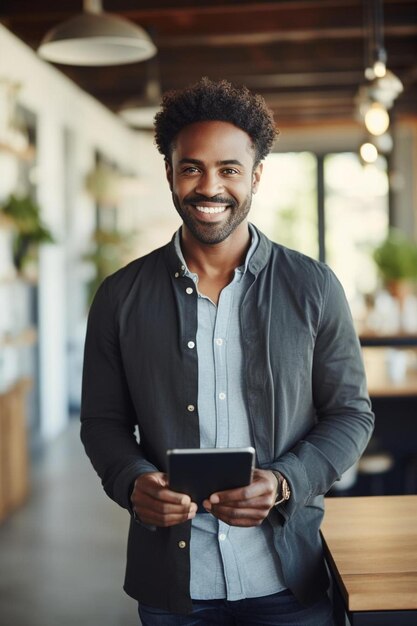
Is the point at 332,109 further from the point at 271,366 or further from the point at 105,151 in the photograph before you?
the point at 271,366

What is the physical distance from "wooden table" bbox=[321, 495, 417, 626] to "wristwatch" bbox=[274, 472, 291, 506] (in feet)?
0.58

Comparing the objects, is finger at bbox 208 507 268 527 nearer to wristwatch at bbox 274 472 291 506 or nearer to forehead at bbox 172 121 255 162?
wristwatch at bbox 274 472 291 506

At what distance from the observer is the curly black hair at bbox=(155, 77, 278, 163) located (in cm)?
168

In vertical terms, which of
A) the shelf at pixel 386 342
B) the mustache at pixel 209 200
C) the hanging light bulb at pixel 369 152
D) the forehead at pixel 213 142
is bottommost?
the shelf at pixel 386 342

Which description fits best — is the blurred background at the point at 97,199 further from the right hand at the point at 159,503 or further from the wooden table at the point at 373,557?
the right hand at the point at 159,503

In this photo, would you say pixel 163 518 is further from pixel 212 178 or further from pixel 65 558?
pixel 65 558

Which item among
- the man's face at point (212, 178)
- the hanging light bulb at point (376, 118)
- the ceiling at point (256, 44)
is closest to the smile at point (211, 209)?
the man's face at point (212, 178)

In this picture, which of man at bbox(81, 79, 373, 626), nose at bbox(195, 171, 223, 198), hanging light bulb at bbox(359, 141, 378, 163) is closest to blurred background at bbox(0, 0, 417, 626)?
hanging light bulb at bbox(359, 141, 378, 163)

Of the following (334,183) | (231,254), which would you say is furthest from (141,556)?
(334,183)

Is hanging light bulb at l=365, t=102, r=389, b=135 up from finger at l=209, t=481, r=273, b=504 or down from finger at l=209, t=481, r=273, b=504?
up

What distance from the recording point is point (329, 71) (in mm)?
8320

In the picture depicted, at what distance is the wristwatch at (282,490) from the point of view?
1583 mm

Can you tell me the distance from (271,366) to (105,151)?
28.9 ft

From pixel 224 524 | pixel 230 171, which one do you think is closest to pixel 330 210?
pixel 230 171
